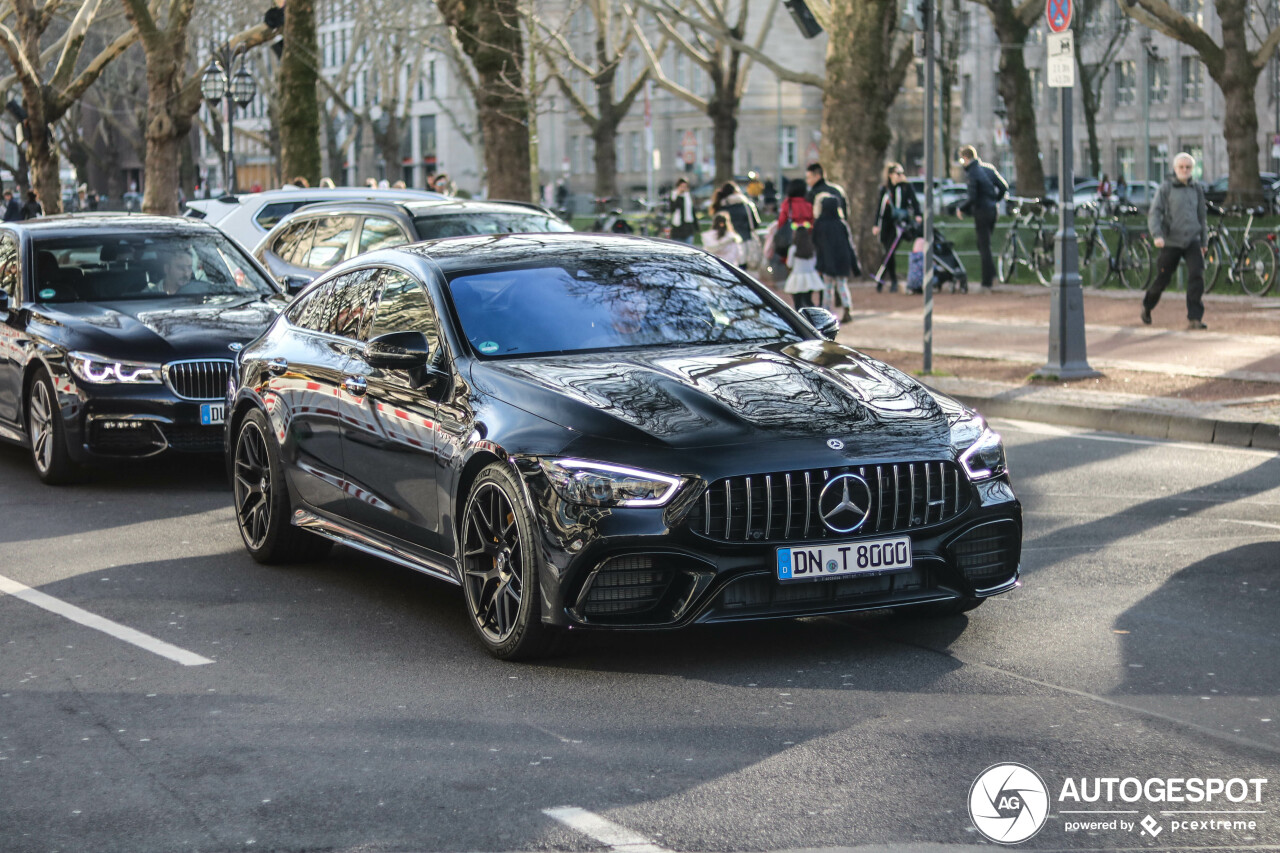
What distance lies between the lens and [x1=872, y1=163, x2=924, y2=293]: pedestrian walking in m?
→ 26.5

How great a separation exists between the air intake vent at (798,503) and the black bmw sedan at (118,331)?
5519 mm

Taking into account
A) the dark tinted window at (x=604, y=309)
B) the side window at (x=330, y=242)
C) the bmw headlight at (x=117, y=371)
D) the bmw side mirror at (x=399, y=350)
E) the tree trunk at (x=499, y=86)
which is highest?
the tree trunk at (x=499, y=86)

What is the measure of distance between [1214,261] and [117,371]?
17.3 m

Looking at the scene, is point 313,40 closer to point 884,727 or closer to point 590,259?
point 590,259

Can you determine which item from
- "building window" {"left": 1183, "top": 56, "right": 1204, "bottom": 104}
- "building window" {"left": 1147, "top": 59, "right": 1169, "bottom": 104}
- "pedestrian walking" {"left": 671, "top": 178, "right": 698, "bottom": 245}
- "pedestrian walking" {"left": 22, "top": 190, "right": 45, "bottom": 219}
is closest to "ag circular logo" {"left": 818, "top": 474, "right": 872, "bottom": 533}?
"pedestrian walking" {"left": 671, "top": 178, "right": 698, "bottom": 245}

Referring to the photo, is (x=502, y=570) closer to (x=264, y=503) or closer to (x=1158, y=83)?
(x=264, y=503)

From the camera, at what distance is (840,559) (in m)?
6.32

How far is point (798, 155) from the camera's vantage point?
10594 cm

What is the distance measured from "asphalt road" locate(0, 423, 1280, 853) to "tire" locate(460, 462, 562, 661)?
0.38 ft

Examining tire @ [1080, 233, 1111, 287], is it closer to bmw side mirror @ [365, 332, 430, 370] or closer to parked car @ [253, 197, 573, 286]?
parked car @ [253, 197, 573, 286]

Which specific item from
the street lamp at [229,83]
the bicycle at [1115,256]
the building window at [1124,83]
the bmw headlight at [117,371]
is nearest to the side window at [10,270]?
the bmw headlight at [117,371]

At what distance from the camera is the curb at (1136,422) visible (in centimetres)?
1280

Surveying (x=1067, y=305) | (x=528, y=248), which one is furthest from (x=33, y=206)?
(x=528, y=248)

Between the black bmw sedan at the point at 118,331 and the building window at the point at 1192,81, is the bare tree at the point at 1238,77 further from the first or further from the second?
the building window at the point at 1192,81
